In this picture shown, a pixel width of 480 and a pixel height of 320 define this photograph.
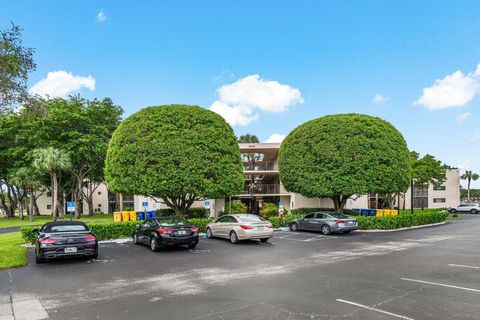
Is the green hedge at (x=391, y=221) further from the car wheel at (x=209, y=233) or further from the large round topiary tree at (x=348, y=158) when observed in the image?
the car wheel at (x=209, y=233)

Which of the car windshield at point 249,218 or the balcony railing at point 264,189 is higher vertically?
the balcony railing at point 264,189

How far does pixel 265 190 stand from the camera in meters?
36.2

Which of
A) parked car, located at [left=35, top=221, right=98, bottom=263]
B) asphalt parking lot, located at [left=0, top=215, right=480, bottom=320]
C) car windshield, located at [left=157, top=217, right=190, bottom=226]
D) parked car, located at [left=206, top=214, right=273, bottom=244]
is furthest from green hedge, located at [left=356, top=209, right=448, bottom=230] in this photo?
parked car, located at [left=35, top=221, right=98, bottom=263]

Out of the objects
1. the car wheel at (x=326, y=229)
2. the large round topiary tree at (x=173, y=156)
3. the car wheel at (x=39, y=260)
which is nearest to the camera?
the car wheel at (x=39, y=260)

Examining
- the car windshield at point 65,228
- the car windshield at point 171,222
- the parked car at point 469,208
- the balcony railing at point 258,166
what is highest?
the balcony railing at point 258,166

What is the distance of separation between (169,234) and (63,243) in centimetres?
379

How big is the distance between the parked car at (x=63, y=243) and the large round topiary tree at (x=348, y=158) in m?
17.0

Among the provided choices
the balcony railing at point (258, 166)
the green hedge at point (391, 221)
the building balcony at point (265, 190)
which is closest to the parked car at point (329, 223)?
the green hedge at point (391, 221)

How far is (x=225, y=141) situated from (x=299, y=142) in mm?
7370

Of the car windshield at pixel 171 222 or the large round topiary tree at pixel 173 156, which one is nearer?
the car windshield at pixel 171 222

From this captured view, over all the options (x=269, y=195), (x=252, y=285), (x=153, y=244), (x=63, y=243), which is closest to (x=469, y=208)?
(x=269, y=195)

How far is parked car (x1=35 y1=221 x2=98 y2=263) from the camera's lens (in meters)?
11.0

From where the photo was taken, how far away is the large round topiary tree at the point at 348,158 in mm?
24156

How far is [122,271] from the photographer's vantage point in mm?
10156
